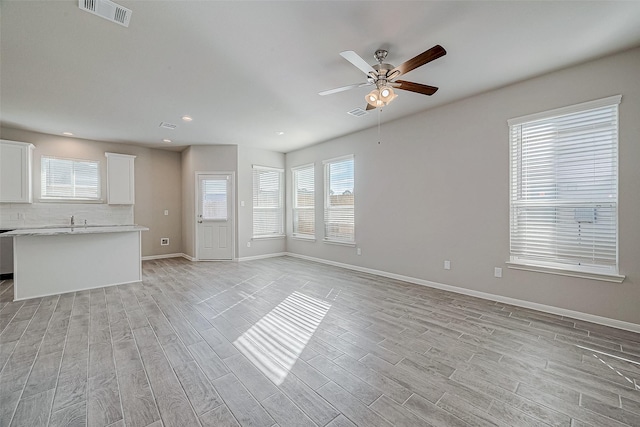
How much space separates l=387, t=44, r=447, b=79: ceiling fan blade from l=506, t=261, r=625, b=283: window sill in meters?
2.75

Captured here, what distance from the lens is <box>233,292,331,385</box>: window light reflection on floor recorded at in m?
2.11

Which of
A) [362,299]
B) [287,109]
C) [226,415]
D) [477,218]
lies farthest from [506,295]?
[287,109]

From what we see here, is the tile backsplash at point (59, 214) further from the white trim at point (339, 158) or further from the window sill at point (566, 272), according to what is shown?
the window sill at point (566, 272)

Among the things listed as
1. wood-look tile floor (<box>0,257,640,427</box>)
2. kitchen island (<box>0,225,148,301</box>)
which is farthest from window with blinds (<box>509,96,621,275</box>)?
kitchen island (<box>0,225,148,301</box>)

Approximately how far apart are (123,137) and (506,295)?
25.0 ft

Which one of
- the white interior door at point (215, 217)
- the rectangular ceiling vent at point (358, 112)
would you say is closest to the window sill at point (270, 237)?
the white interior door at point (215, 217)

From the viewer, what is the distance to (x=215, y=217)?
6.40 metres

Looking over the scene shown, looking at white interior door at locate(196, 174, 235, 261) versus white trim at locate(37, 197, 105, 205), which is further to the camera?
white interior door at locate(196, 174, 235, 261)

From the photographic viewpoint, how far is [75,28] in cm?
231

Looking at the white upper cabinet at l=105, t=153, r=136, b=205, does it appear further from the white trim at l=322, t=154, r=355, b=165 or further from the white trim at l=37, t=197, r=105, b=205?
the white trim at l=322, t=154, r=355, b=165

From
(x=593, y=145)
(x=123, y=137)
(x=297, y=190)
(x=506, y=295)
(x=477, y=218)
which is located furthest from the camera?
(x=297, y=190)

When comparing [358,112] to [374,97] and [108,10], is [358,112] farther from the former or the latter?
[108,10]

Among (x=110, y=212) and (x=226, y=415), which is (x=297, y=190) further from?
(x=226, y=415)

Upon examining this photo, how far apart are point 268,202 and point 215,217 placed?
1.37 meters
